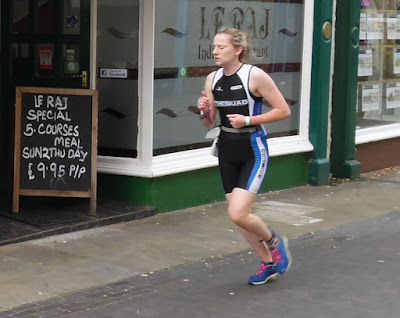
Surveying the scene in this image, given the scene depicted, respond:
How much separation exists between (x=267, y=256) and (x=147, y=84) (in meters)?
2.82

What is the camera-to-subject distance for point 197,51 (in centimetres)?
Result: 941

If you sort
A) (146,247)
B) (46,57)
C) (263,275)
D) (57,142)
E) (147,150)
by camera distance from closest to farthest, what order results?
1. (263,275)
2. (146,247)
3. (57,142)
4. (147,150)
5. (46,57)

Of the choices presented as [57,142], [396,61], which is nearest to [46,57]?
[57,142]

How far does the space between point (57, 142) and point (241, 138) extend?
271cm

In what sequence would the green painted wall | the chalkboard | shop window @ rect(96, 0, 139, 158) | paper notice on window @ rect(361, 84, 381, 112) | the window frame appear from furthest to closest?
paper notice on window @ rect(361, 84, 381, 112) < the green painted wall < shop window @ rect(96, 0, 139, 158) < the window frame < the chalkboard

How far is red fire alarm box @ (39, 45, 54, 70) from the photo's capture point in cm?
905

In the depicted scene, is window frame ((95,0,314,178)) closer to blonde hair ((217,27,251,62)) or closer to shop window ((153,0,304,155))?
shop window ((153,0,304,155))

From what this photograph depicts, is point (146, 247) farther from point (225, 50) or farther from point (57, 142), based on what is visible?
point (225, 50)

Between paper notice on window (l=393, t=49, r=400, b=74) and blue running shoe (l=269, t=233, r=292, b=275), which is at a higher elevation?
paper notice on window (l=393, t=49, r=400, b=74)

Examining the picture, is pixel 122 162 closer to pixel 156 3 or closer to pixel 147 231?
pixel 147 231

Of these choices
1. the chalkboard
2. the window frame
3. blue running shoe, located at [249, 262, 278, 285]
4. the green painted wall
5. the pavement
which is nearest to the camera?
the pavement

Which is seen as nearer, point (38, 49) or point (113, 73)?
point (113, 73)

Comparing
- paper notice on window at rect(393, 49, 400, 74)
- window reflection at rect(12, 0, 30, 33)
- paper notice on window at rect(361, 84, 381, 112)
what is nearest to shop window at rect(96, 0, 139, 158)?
window reflection at rect(12, 0, 30, 33)

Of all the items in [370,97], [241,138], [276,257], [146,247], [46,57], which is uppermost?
[46,57]
